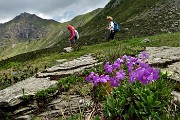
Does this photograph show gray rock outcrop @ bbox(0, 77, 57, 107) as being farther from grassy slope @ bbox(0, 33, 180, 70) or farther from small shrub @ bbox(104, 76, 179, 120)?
grassy slope @ bbox(0, 33, 180, 70)

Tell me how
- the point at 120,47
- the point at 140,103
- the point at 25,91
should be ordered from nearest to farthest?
the point at 140,103
the point at 25,91
the point at 120,47

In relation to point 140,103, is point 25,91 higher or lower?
lower

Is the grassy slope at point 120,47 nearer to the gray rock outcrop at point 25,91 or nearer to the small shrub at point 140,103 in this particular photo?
the gray rock outcrop at point 25,91

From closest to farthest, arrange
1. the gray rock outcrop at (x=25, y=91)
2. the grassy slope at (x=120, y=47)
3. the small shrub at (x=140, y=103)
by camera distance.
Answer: the small shrub at (x=140, y=103)
the gray rock outcrop at (x=25, y=91)
the grassy slope at (x=120, y=47)

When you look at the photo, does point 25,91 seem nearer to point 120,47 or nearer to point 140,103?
point 140,103

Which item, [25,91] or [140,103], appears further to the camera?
[25,91]

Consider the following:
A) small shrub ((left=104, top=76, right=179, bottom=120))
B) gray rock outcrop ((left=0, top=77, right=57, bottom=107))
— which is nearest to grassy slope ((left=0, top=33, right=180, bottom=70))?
gray rock outcrop ((left=0, top=77, right=57, bottom=107))

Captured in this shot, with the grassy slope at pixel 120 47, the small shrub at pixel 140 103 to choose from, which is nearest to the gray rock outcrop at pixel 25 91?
the small shrub at pixel 140 103

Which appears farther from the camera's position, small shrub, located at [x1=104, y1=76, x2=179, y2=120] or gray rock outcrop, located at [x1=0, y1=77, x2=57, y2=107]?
gray rock outcrop, located at [x1=0, y1=77, x2=57, y2=107]

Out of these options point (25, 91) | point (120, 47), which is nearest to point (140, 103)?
point (25, 91)

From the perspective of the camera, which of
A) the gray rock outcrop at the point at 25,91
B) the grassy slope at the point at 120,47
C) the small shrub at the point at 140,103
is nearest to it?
the small shrub at the point at 140,103

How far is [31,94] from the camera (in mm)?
11617

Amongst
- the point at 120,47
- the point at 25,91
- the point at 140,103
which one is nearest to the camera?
the point at 140,103

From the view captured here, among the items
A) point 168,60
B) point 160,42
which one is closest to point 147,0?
point 160,42
